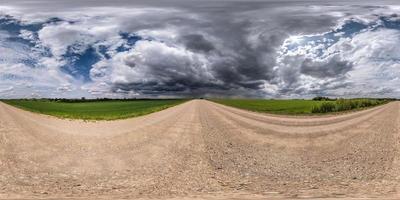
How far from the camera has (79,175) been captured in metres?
14.9

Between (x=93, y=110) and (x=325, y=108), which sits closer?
(x=93, y=110)

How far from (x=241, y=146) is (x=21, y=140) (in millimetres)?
A: 10743

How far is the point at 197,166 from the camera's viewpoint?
53.6 ft

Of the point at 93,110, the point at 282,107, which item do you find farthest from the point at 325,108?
the point at 93,110

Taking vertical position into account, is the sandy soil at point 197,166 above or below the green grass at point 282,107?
above

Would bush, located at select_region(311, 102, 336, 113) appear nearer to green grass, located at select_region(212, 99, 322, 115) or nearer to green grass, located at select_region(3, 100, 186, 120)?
green grass, located at select_region(212, 99, 322, 115)

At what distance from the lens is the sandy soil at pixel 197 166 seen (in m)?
12.4

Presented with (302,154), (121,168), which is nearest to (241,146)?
(302,154)

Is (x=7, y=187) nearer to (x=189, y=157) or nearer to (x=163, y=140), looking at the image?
(x=189, y=157)

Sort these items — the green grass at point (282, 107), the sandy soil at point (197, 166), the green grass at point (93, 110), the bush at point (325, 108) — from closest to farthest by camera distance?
the sandy soil at point (197, 166) → the green grass at point (93, 110) → the green grass at point (282, 107) → the bush at point (325, 108)

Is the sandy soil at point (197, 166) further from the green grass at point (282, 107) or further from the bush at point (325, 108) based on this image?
the bush at point (325, 108)

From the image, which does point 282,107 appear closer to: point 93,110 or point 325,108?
point 325,108

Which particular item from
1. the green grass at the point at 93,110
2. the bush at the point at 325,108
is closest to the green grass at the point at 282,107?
the bush at the point at 325,108

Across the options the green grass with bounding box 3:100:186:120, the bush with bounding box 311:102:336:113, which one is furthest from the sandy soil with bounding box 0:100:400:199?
the bush with bounding box 311:102:336:113
